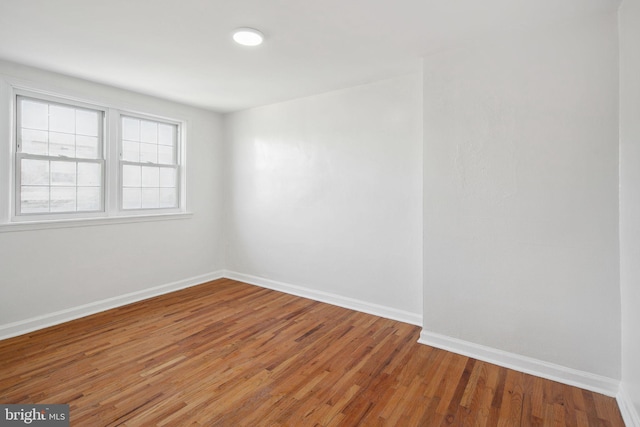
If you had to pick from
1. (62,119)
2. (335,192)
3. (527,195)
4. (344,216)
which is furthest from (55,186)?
(527,195)

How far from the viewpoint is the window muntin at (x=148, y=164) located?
3.93 m

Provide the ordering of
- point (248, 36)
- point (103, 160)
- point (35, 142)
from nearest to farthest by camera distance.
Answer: point (248, 36) < point (35, 142) < point (103, 160)

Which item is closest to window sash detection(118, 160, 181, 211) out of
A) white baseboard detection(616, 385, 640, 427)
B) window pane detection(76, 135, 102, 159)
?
window pane detection(76, 135, 102, 159)

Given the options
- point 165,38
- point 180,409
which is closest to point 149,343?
point 180,409

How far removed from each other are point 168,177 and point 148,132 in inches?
25.6

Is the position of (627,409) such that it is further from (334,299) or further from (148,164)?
(148,164)

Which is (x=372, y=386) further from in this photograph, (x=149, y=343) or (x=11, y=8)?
(x=11, y=8)

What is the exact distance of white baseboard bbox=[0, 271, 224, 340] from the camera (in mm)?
2955

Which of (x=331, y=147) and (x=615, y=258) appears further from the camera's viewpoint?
(x=331, y=147)

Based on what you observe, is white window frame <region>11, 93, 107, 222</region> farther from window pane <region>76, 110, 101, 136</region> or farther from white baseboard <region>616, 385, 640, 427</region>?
white baseboard <region>616, 385, 640, 427</region>

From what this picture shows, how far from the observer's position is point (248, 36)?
239 centimetres

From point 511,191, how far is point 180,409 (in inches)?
111

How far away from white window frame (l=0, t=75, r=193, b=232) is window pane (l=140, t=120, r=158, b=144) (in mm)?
93

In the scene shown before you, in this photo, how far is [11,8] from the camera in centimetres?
208
